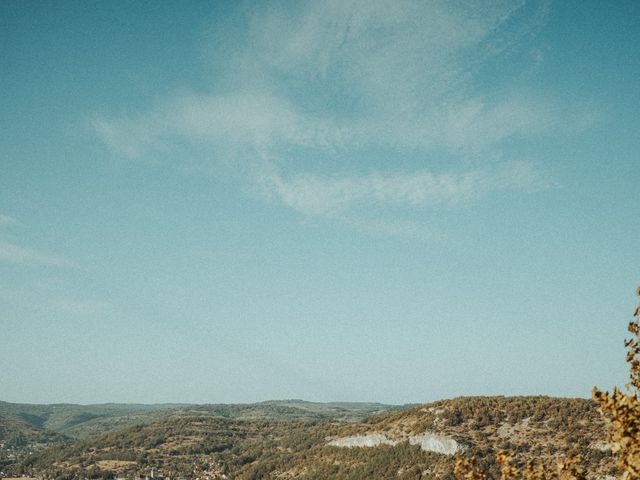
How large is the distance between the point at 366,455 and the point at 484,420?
53.3ft

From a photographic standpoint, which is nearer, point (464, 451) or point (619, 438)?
point (619, 438)

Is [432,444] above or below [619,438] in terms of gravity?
below

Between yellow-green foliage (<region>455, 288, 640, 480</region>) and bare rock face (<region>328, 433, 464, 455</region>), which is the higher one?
yellow-green foliage (<region>455, 288, 640, 480</region>)

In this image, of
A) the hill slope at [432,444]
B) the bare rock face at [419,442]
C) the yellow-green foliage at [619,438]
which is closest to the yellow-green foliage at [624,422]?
the yellow-green foliage at [619,438]

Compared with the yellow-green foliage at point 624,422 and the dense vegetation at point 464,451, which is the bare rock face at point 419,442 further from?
the yellow-green foliage at point 624,422

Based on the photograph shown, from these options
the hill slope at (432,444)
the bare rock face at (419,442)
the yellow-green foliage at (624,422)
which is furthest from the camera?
the bare rock face at (419,442)

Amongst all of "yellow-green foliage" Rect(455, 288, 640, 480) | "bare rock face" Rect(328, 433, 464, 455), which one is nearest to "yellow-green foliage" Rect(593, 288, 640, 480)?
"yellow-green foliage" Rect(455, 288, 640, 480)

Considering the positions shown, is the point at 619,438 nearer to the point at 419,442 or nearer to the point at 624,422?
the point at 624,422

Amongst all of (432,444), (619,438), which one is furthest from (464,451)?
(619,438)

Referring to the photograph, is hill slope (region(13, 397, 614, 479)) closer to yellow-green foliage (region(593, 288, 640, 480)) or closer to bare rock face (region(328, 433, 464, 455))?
bare rock face (region(328, 433, 464, 455))

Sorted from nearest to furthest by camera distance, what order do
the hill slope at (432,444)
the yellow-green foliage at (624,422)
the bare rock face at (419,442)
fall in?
the yellow-green foliage at (624,422) < the hill slope at (432,444) < the bare rock face at (419,442)

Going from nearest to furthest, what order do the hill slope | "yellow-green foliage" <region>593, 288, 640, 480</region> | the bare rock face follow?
"yellow-green foliage" <region>593, 288, 640, 480</region>, the hill slope, the bare rock face

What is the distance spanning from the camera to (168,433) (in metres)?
147

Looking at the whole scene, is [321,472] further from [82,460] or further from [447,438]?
[82,460]
